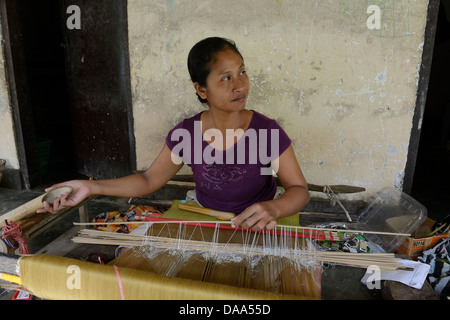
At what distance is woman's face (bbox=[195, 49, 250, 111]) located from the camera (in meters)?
1.56

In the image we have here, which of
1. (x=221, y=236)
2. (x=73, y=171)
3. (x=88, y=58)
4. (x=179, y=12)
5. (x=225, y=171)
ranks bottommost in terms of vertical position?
(x=73, y=171)

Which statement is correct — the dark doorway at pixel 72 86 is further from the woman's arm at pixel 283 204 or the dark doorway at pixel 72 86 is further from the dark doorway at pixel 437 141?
the dark doorway at pixel 437 141

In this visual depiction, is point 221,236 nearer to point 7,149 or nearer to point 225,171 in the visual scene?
point 225,171

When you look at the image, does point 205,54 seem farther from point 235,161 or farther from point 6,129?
point 6,129

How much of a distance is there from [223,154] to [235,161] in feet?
0.26

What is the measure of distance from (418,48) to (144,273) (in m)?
2.86

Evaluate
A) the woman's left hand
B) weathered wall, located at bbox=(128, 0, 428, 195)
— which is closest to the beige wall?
weathered wall, located at bbox=(128, 0, 428, 195)

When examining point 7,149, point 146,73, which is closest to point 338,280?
point 146,73

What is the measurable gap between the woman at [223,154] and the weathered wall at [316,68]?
125 centimetres

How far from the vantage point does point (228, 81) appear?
1.58 meters

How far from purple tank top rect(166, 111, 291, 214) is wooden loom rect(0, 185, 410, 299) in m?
0.56

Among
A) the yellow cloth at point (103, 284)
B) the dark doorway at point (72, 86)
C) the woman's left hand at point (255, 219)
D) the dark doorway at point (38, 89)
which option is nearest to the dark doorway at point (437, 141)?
the woman's left hand at point (255, 219)
